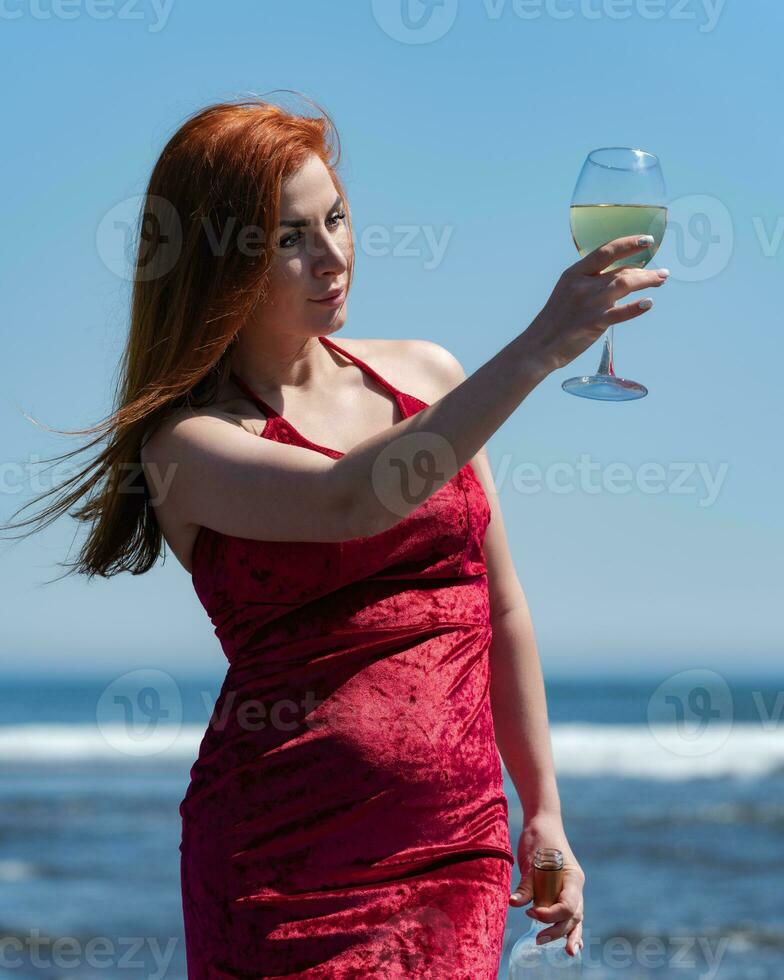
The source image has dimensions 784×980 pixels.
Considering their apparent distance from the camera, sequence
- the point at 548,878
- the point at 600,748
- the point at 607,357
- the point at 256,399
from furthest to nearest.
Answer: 1. the point at 600,748
2. the point at 256,399
3. the point at 548,878
4. the point at 607,357

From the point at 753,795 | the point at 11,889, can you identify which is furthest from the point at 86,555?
the point at 753,795

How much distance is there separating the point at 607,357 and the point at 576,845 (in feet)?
38.0

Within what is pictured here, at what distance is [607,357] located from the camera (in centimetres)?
277

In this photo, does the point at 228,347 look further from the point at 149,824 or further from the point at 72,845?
the point at 149,824

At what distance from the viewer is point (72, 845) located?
13719 millimetres

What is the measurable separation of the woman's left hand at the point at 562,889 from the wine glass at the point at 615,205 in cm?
99

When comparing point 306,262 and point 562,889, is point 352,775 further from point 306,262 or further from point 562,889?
point 306,262

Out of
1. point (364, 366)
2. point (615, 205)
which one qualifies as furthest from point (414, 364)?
point (615, 205)

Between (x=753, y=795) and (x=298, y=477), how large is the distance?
16378 millimetres

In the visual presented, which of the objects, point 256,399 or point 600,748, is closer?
point 256,399

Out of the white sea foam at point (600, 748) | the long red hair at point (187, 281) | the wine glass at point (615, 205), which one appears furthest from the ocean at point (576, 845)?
the wine glass at point (615, 205)

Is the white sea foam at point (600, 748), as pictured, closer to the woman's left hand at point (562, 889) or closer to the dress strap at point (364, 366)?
the woman's left hand at point (562, 889)

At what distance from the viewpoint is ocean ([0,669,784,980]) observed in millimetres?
9516

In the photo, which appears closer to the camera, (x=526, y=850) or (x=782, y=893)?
(x=526, y=850)
